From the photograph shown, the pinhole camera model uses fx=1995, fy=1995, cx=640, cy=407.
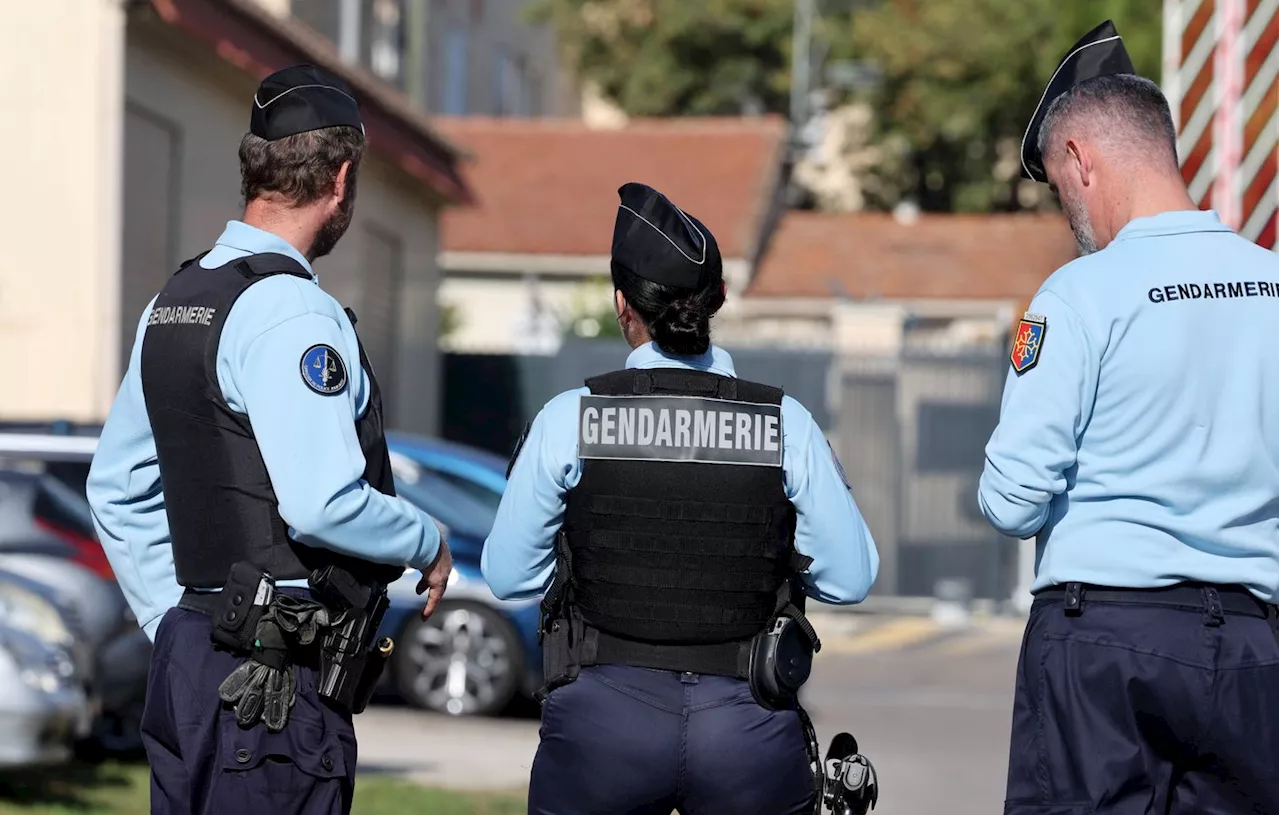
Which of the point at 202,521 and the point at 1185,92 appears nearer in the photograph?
the point at 202,521

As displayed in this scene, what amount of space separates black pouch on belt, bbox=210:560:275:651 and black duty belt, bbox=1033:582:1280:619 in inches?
59.0

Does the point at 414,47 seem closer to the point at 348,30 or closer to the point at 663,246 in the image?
the point at 348,30

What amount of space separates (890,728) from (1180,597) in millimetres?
8516

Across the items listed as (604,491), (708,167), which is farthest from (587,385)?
→ (708,167)

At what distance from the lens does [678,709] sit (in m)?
3.79

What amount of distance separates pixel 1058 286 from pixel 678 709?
3.54ft

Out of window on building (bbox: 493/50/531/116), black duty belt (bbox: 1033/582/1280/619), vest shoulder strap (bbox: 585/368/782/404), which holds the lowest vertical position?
black duty belt (bbox: 1033/582/1280/619)

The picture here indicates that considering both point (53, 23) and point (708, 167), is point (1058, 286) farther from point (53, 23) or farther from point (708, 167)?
point (708, 167)

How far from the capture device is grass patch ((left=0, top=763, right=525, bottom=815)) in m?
7.86

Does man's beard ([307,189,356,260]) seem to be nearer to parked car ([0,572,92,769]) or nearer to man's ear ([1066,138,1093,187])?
man's ear ([1066,138,1093,187])

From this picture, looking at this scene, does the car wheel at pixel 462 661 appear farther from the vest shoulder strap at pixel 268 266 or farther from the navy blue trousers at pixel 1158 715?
the navy blue trousers at pixel 1158 715

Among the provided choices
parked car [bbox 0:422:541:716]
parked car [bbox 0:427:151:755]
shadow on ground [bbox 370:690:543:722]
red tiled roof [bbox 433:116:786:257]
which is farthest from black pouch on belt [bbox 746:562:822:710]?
red tiled roof [bbox 433:116:786:257]

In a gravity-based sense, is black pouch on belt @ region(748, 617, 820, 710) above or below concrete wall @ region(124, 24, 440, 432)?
below

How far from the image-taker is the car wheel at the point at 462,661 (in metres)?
11.7
